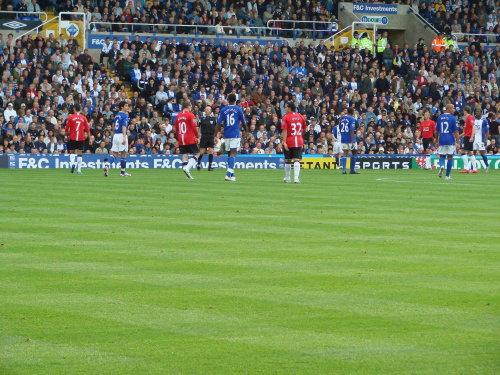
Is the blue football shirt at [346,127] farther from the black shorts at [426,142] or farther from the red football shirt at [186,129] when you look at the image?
the red football shirt at [186,129]

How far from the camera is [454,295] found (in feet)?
28.4

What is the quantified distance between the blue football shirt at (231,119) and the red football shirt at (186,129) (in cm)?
153

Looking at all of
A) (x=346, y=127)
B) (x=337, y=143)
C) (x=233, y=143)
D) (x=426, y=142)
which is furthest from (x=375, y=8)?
(x=233, y=143)

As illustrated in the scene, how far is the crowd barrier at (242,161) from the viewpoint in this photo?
35219 millimetres

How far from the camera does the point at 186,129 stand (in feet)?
96.3

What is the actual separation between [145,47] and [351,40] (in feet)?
41.9

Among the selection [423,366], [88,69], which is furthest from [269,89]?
[423,366]

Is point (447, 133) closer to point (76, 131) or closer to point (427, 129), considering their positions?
point (427, 129)

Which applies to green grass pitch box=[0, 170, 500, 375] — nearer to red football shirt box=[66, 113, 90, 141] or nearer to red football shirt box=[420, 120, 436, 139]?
red football shirt box=[66, 113, 90, 141]

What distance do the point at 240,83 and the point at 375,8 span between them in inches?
520

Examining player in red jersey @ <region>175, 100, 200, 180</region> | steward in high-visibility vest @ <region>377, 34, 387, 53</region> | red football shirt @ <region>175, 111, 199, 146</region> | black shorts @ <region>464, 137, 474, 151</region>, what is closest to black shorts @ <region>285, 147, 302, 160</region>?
player in red jersey @ <region>175, 100, 200, 180</region>

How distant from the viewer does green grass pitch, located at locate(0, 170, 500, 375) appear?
636 cm

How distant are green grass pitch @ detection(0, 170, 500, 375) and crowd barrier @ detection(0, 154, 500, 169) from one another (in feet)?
57.6

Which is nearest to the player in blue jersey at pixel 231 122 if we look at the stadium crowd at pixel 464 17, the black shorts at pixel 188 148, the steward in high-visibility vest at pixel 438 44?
the black shorts at pixel 188 148
